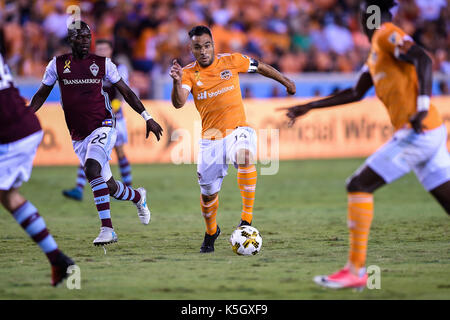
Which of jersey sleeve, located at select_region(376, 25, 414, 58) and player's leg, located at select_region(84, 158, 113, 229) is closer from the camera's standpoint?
jersey sleeve, located at select_region(376, 25, 414, 58)

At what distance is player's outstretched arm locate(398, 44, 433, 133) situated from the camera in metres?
5.71

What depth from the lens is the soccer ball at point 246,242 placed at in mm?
7789

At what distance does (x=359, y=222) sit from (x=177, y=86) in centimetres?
281

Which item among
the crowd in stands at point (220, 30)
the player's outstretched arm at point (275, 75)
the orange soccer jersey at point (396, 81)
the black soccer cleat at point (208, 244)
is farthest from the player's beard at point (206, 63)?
the crowd in stands at point (220, 30)

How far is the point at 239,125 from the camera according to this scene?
8461 mm

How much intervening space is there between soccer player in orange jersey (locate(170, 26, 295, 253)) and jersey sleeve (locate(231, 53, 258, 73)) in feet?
0.04

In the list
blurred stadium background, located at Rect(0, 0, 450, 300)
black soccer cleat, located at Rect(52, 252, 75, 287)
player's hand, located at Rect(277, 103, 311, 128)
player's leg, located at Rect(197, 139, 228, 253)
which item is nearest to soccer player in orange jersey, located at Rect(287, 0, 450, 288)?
blurred stadium background, located at Rect(0, 0, 450, 300)

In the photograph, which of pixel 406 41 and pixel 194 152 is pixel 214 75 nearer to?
pixel 406 41

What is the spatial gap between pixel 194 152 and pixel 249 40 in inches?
187

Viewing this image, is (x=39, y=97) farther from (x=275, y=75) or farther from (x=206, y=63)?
(x=275, y=75)

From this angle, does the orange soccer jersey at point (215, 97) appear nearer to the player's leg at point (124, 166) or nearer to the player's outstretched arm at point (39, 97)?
the player's outstretched arm at point (39, 97)

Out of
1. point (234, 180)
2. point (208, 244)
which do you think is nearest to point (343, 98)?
point (208, 244)

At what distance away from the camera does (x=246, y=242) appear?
7789mm

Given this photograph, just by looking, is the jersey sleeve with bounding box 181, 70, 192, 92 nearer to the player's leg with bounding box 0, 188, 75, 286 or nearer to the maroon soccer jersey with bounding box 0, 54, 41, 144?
the maroon soccer jersey with bounding box 0, 54, 41, 144
